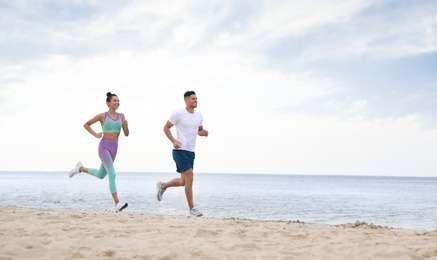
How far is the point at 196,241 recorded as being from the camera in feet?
15.6

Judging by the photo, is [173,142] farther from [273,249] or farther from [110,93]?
[273,249]

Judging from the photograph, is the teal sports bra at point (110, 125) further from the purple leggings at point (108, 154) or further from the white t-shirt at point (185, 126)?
the white t-shirt at point (185, 126)

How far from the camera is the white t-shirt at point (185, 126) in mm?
7645

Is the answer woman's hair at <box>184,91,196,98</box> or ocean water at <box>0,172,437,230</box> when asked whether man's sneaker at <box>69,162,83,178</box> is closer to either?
woman's hair at <box>184,91,196,98</box>

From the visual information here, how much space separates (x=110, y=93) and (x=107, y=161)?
1342mm

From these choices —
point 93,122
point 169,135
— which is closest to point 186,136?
point 169,135

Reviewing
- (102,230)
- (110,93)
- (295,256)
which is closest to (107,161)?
(110,93)

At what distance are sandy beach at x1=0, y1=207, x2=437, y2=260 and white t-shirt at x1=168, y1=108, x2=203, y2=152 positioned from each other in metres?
1.89

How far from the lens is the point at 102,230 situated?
534 centimetres

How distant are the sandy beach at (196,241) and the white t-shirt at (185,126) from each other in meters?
1.89

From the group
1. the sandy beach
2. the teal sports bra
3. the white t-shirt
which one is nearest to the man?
the white t-shirt

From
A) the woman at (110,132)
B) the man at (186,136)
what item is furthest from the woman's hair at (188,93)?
the woman at (110,132)

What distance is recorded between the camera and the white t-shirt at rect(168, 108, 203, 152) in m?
7.64

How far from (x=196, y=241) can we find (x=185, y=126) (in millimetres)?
3235
